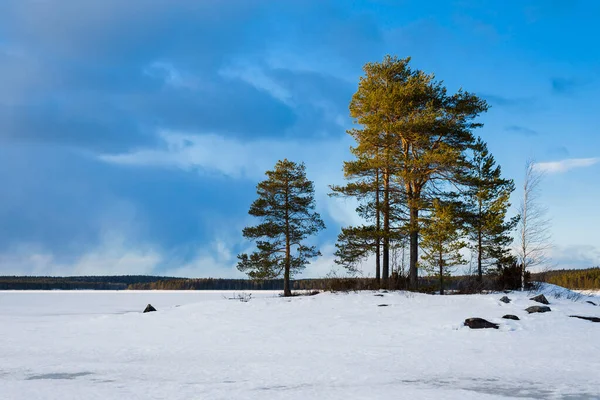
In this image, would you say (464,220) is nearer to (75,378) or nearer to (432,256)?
(432,256)

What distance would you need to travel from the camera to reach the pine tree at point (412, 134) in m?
28.7

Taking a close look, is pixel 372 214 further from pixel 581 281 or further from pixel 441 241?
pixel 581 281

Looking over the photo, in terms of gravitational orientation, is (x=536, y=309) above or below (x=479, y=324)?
above

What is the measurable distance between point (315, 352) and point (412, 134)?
16.9 m

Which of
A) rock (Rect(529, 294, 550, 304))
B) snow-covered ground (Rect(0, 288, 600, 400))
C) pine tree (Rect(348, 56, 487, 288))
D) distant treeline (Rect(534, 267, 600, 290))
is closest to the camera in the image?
snow-covered ground (Rect(0, 288, 600, 400))

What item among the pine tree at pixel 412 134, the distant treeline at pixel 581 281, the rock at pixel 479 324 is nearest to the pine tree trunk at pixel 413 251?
the pine tree at pixel 412 134

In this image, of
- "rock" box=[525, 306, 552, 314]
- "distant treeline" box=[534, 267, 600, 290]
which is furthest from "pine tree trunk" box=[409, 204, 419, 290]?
"distant treeline" box=[534, 267, 600, 290]

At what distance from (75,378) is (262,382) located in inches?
176

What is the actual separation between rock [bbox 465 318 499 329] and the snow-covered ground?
419 millimetres

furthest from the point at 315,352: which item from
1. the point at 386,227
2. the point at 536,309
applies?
the point at 386,227

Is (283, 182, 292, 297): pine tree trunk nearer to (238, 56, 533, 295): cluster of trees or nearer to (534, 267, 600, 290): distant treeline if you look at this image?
(238, 56, 533, 295): cluster of trees

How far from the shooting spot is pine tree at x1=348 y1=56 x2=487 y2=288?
94.2 feet

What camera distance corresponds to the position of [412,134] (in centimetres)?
2925

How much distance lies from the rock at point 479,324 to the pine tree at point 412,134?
974 cm
